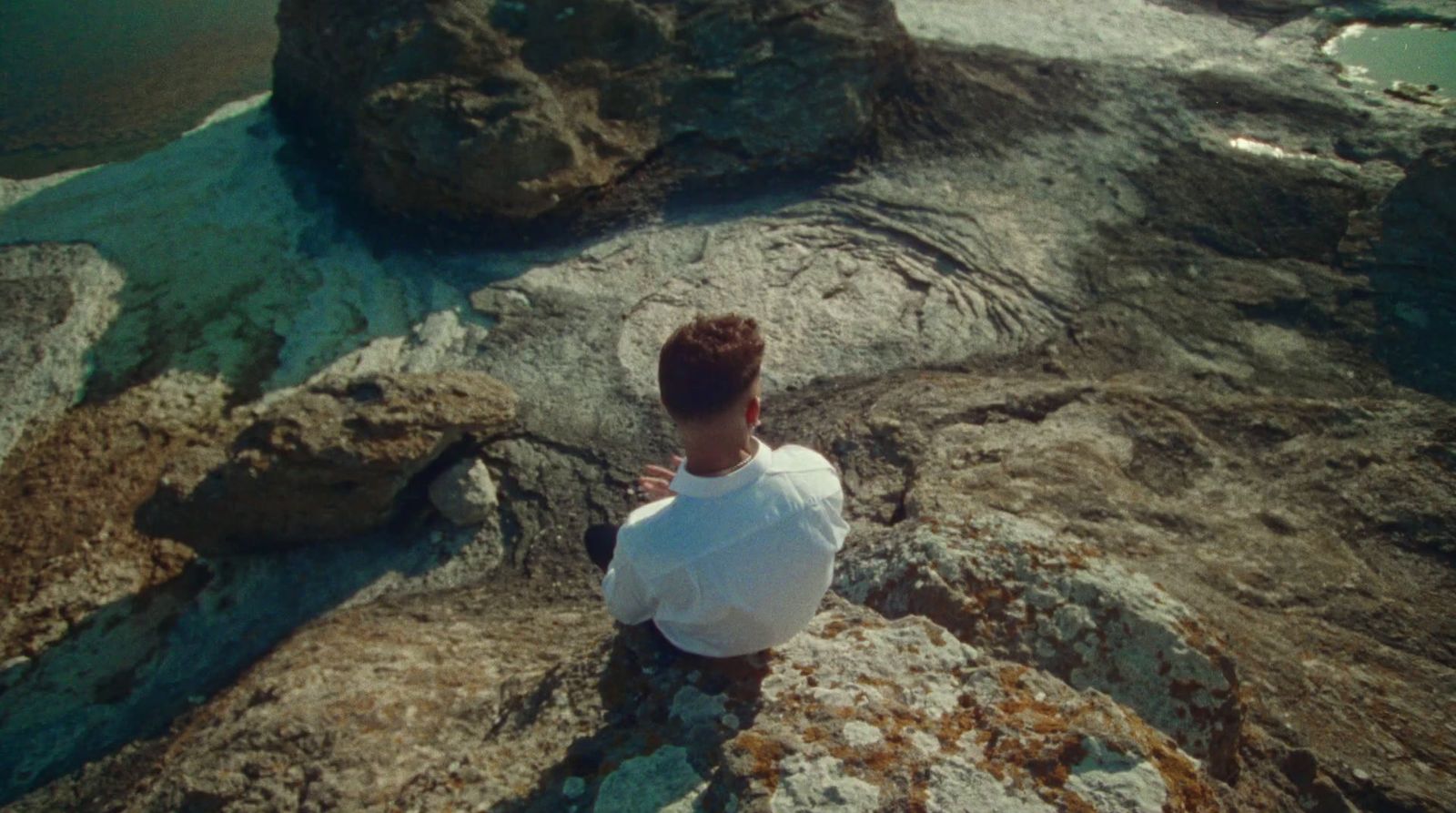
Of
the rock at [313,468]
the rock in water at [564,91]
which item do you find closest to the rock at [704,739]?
the rock at [313,468]

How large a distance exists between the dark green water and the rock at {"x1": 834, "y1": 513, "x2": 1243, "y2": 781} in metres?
6.56

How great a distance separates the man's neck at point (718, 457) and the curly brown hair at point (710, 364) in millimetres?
75

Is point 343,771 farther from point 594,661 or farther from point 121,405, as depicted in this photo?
point 121,405

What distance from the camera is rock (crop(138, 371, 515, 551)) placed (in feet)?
12.2

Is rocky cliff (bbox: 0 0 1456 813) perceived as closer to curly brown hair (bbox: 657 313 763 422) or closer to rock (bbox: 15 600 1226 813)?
rock (bbox: 15 600 1226 813)

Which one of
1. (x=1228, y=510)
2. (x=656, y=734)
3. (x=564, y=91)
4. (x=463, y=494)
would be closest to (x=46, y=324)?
(x=463, y=494)

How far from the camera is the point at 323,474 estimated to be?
3.75 m

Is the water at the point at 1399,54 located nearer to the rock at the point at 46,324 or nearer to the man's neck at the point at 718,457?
the man's neck at the point at 718,457

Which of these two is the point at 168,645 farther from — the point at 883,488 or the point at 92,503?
the point at 883,488

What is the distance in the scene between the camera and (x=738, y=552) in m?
2.05

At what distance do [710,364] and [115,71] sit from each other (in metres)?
8.60

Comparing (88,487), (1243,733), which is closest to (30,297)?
(88,487)

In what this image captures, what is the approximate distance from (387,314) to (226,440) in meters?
1.06

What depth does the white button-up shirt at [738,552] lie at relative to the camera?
206cm
